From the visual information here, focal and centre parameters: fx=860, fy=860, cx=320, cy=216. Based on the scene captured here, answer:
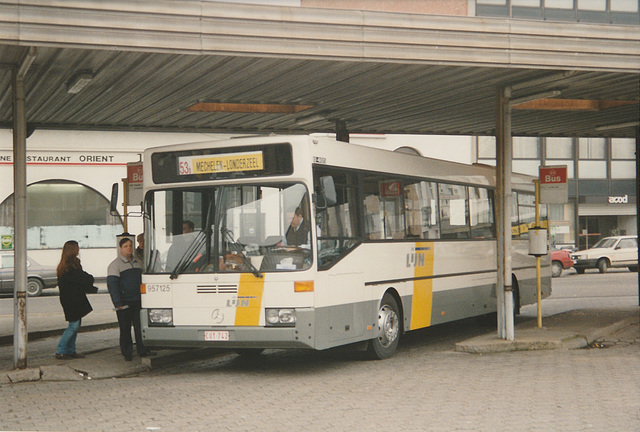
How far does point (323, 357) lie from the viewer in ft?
42.0

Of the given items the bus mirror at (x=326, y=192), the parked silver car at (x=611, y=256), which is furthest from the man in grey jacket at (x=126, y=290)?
the parked silver car at (x=611, y=256)

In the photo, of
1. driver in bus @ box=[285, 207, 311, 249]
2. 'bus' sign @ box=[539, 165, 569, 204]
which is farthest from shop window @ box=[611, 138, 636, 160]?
driver in bus @ box=[285, 207, 311, 249]

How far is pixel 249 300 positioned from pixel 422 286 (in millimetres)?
3898

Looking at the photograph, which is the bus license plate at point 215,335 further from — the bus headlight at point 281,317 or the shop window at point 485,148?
the shop window at point 485,148

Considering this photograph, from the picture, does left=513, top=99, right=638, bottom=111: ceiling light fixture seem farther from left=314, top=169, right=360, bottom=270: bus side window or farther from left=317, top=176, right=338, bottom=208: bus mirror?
left=317, top=176, right=338, bottom=208: bus mirror

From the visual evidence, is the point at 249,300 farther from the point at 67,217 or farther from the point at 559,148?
the point at 559,148

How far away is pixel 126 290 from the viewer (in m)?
12.1

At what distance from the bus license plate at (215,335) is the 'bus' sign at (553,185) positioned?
291 inches

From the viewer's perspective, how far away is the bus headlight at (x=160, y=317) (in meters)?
11.0

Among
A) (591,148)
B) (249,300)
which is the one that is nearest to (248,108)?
(249,300)

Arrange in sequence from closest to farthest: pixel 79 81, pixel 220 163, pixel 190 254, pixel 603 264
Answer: pixel 190 254, pixel 220 163, pixel 79 81, pixel 603 264

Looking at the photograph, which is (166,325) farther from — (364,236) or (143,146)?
(143,146)

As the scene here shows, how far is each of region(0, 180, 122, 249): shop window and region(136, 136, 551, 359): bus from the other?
22986 millimetres

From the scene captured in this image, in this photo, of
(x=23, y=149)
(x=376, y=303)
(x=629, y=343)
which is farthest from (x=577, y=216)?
(x=23, y=149)
